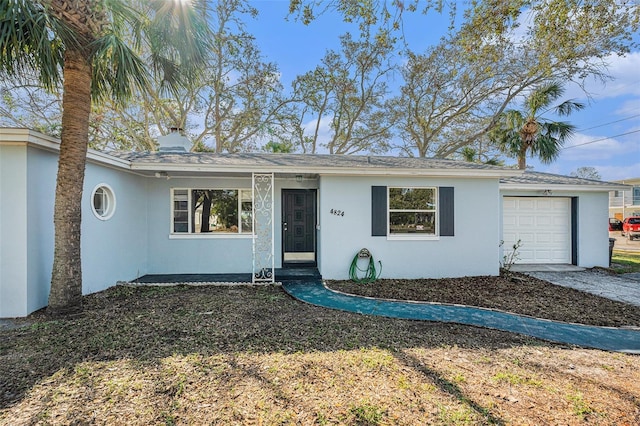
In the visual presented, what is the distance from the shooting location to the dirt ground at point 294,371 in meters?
2.51

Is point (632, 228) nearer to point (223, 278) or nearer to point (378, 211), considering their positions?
point (378, 211)

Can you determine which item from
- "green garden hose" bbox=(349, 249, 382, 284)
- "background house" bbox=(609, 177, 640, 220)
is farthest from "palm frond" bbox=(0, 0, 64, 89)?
"background house" bbox=(609, 177, 640, 220)

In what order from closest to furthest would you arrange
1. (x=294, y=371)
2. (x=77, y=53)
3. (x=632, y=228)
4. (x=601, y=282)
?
(x=294, y=371) → (x=77, y=53) → (x=601, y=282) → (x=632, y=228)

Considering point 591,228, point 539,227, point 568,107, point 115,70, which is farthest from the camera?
point 568,107

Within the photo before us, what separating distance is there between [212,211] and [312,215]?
2.79 m

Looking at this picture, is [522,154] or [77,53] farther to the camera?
[522,154]

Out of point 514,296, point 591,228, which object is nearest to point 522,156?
point 591,228

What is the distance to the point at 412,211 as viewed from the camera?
7.47 m

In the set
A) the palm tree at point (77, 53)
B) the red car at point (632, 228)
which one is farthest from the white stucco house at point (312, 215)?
the red car at point (632, 228)

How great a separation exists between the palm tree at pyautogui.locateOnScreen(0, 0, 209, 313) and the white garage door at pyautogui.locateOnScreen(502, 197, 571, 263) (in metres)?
9.58

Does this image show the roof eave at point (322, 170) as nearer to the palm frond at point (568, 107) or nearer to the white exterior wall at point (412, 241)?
the white exterior wall at point (412, 241)

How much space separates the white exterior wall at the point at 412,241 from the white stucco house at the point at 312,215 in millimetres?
25

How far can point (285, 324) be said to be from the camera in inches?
180

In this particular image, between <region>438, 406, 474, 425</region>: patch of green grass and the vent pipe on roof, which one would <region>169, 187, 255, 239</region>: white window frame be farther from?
<region>438, 406, 474, 425</region>: patch of green grass
